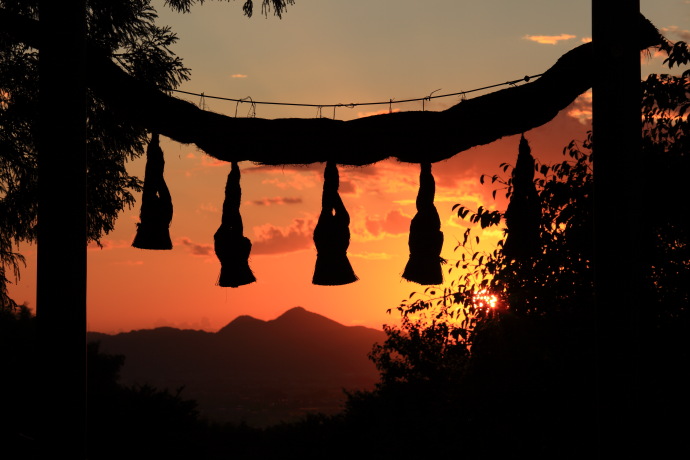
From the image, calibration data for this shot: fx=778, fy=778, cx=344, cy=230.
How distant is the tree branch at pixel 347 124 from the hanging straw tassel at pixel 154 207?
364 millimetres

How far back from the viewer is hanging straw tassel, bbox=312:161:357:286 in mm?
5125

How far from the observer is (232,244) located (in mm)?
5246

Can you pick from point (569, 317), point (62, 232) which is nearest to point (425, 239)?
point (62, 232)

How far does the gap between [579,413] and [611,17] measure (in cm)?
714

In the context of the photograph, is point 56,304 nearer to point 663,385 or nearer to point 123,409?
point 663,385

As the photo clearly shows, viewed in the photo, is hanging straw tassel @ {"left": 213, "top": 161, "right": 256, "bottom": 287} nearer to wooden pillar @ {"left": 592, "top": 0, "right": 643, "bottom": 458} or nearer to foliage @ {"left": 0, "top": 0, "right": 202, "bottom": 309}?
wooden pillar @ {"left": 592, "top": 0, "right": 643, "bottom": 458}

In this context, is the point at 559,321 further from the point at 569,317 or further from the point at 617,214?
the point at 617,214

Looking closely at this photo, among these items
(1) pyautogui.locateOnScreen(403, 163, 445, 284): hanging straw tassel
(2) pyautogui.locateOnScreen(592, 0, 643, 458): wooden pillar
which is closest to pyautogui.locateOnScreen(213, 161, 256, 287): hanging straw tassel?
(1) pyautogui.locateOnScreen(403, 163, 445, 284): hanging straw tassel

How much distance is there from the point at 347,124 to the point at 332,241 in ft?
2.57

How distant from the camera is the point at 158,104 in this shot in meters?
4.84

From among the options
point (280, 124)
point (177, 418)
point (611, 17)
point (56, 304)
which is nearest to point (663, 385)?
point (611, 17)

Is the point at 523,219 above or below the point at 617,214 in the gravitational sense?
above

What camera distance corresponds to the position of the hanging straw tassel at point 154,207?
5.23 m

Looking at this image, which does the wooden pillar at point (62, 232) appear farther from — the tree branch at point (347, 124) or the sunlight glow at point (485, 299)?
the sunlight glow at point (485, 299)
